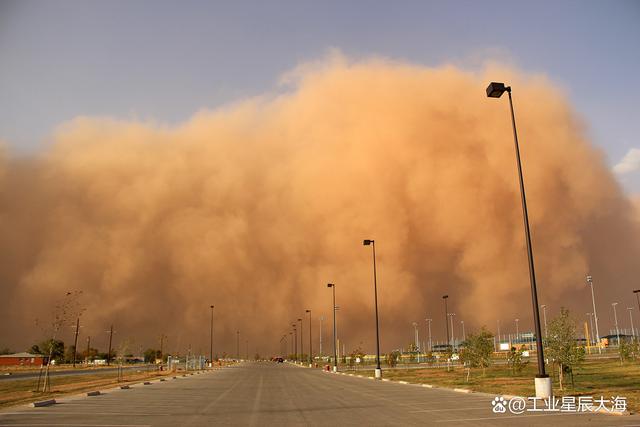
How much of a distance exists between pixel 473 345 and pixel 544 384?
16719mm

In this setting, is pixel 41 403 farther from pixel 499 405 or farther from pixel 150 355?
pixel 150 355

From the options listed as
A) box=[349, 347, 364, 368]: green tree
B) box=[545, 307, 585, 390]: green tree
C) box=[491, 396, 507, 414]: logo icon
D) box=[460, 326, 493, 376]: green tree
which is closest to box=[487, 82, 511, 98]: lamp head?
box=[545, 307, 585, 390]: green tree

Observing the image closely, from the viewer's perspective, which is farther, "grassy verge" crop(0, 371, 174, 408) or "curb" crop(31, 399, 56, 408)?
"grassy verge" crop(0, 371, 174, 408)

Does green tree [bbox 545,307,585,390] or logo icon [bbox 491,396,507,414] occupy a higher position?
green tree [bbox 545,307,585,390]

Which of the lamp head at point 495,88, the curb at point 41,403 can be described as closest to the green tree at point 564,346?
the lamp head at point 495,88

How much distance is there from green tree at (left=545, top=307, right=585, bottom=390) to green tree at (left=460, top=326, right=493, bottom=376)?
35.5 ft

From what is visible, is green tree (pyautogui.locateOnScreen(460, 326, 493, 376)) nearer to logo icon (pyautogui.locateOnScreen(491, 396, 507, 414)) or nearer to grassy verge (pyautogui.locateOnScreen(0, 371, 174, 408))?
logo icon (pyautogui.locateOnScreen(491, 396, 507, 414))

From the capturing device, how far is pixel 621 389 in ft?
61.6

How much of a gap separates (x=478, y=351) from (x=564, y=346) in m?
11.6

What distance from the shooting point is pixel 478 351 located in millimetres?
31109

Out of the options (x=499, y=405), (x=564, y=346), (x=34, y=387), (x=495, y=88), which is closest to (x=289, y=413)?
(x=499, y=405)

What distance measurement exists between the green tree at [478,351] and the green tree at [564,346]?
10.8 meters

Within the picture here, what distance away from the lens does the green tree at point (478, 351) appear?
102 ft

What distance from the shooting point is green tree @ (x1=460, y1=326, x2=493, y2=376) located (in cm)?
3095
